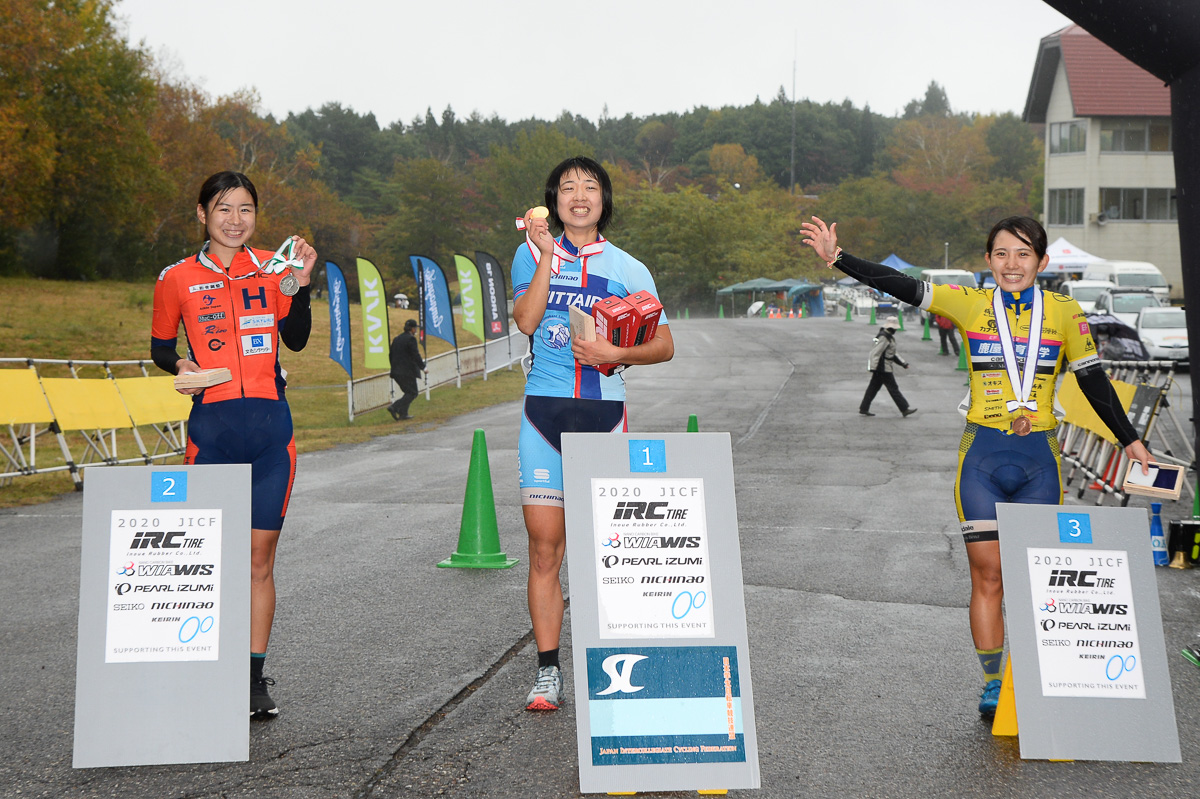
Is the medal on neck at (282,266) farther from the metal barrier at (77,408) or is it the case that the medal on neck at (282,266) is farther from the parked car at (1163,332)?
the parked car at (1163,332)

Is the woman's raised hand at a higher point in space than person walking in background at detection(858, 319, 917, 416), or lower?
higher

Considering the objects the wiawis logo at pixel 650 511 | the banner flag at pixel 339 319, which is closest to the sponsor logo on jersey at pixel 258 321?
the wiawis logo at pixel 650 511

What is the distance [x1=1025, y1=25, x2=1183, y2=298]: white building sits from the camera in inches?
2121

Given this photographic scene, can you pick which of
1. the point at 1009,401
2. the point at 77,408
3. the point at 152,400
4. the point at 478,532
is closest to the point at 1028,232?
the point at 1009,401

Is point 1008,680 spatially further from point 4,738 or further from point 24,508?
point 24,508

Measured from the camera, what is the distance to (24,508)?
1054cm

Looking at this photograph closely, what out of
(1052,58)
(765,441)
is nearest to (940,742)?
(765,441)

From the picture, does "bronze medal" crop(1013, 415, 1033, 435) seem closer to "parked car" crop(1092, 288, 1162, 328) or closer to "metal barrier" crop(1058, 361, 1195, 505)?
"metal barrier" crop(1058, 361, 1195, 505)

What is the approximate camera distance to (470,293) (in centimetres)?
2689

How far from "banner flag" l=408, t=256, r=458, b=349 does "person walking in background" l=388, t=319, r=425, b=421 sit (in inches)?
151

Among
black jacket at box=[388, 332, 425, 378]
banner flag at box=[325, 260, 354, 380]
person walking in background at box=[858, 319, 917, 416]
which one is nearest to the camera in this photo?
person walking in background at box=[858, 319, 917, 416]

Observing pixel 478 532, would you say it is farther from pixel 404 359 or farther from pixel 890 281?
pixel 404 359

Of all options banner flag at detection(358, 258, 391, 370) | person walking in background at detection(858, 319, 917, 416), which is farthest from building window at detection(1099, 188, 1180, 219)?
banner flag at detection(358, 258, 391, 370)

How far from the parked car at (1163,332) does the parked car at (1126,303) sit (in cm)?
182
